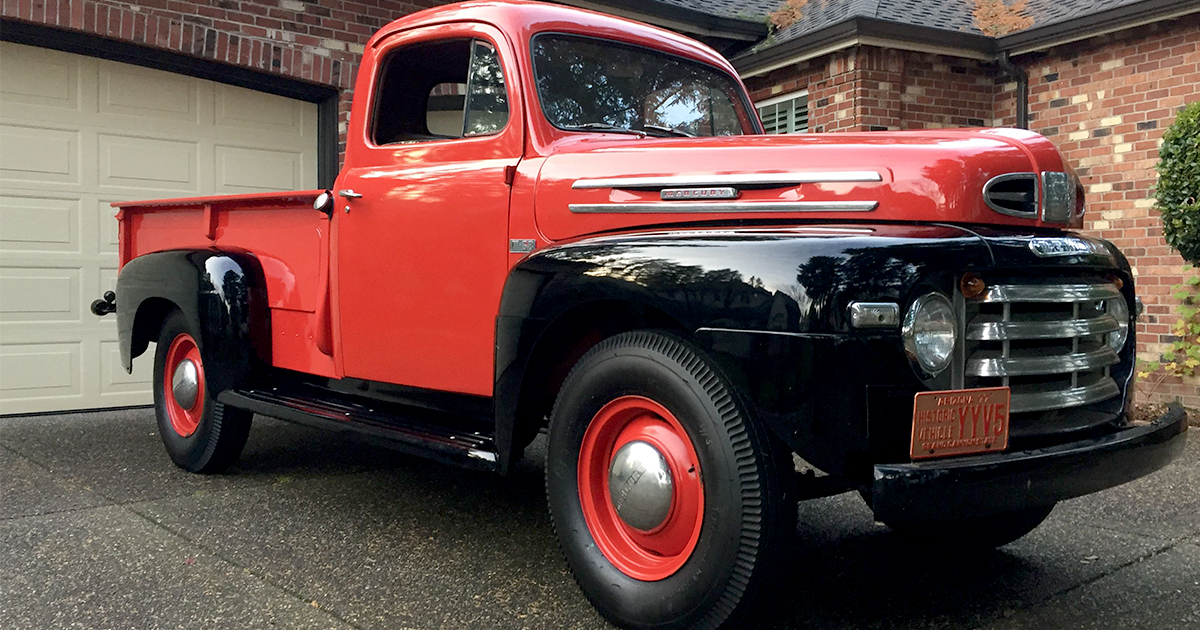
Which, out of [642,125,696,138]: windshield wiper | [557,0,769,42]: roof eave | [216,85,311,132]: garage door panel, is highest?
[557,0,769,42]: roof eave

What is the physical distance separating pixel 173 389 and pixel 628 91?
280 centimetres

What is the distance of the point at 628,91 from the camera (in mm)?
3695

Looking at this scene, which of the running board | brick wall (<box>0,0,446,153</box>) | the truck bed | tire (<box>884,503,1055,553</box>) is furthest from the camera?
brick wall (<box>0,0,446,153</box>)

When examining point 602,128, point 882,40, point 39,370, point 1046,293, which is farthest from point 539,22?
point 882,40

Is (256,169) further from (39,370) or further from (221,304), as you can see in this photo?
(221,304)

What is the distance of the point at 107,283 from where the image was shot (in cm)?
671

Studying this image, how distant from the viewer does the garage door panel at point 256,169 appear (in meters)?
7.07

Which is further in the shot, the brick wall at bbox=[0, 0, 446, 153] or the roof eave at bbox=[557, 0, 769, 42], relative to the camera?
the roof eave at bbox=[557, 0, 769, 42]

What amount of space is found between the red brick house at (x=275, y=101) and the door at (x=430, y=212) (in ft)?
11.3

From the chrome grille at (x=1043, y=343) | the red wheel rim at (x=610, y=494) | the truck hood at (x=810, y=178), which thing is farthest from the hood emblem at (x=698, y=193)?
the chrome grille at (x=1043, y=343)

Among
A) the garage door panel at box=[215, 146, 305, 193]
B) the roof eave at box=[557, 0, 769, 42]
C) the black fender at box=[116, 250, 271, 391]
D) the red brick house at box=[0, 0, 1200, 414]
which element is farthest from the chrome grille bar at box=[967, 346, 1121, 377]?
the roof eave at box=[557, 0, 769, 42]

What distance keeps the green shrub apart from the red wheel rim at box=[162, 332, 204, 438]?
5.79m

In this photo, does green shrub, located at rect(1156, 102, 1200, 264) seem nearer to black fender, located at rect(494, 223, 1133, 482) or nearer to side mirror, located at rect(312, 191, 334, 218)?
black fender, located at rect(494, 223, 1133, 482)

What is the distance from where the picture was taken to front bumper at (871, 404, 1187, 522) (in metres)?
2.24
